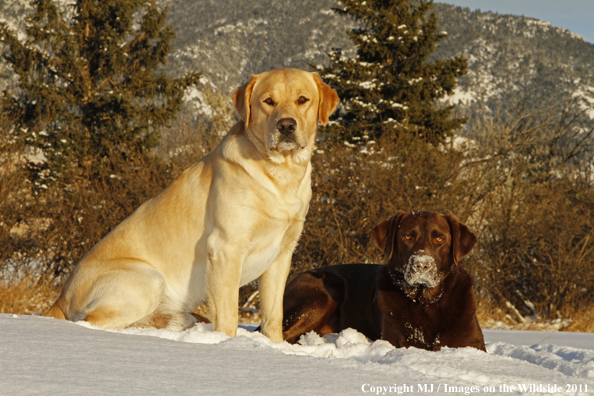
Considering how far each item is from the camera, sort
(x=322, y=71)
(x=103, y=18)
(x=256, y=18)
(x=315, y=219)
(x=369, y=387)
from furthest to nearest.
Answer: (x=256, y=18) < (x=103, y=18) < (x=322, y=71) < (x=315, y=219) < (x=369, y=387)

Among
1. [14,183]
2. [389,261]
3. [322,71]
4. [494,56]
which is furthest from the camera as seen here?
[494,56]

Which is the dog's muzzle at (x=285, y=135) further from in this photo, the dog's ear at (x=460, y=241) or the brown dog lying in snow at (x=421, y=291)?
the dog's ear at (x=460, y=241)

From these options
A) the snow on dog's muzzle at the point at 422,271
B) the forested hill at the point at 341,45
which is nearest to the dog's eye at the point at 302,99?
the snow on dog's muzzle at the point at 422,271

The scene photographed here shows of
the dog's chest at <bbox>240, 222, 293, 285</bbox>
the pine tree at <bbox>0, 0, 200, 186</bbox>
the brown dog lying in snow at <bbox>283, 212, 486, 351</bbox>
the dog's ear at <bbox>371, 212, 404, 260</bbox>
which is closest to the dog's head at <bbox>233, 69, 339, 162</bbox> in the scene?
the dog's chest at <bbox>240, 222, 293, 285</bbox>

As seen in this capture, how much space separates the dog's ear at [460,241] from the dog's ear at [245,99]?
6.08 feet

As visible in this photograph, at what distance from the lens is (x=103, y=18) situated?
20641mm

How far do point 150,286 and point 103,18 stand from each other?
19.6 meters

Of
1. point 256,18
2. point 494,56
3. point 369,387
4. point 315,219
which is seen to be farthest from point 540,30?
point 369,387

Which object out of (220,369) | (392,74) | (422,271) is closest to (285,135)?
(422,271)

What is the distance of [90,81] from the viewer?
20.3 meters

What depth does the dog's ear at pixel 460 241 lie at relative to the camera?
4.18 meters

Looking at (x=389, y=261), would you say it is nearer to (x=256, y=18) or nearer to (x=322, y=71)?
(x=322, y=71)

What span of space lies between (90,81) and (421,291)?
19.2 m

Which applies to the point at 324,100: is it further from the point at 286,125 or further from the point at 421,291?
the point at 421,291
